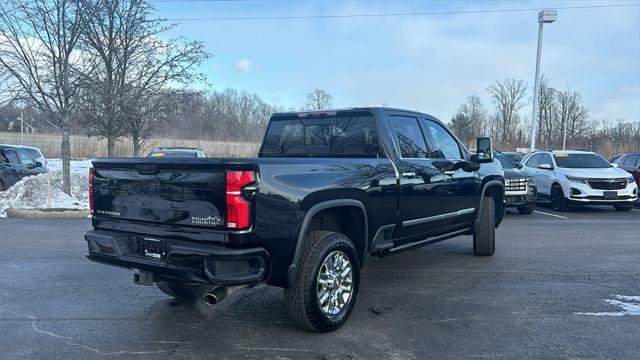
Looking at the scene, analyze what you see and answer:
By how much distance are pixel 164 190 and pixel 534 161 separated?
14291 mm

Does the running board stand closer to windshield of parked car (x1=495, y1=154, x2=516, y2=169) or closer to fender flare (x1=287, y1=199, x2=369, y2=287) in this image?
fender flare (x1=287, y1=199, x2=369, y2=287)

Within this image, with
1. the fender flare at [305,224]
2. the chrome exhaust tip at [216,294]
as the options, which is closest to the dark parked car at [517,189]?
the fender flare at [305,224]

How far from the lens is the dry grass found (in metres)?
33.6

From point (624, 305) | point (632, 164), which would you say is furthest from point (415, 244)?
point (632, 164)

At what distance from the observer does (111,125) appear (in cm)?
1722

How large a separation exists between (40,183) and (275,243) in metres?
13.0

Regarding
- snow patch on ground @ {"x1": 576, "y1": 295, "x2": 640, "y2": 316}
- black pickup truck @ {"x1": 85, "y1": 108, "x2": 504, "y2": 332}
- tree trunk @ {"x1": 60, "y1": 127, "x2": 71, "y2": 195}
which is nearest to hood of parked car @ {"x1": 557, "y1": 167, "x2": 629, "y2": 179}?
snow patch on ground @ {"x1": 576, "y1": 295, "x2": 640, "y2": 316}

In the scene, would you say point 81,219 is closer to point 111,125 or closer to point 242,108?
point 111,125

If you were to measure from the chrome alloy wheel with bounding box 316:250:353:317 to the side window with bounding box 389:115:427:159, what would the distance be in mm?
1513

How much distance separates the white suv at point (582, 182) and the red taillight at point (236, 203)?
12.3 metres

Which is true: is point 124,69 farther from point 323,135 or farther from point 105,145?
point 105,145

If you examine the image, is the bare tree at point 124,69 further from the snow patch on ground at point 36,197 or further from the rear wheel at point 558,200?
the rear wheel at point 558,200

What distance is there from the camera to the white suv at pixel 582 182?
1366 cm

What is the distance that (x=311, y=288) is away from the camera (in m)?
4.32
